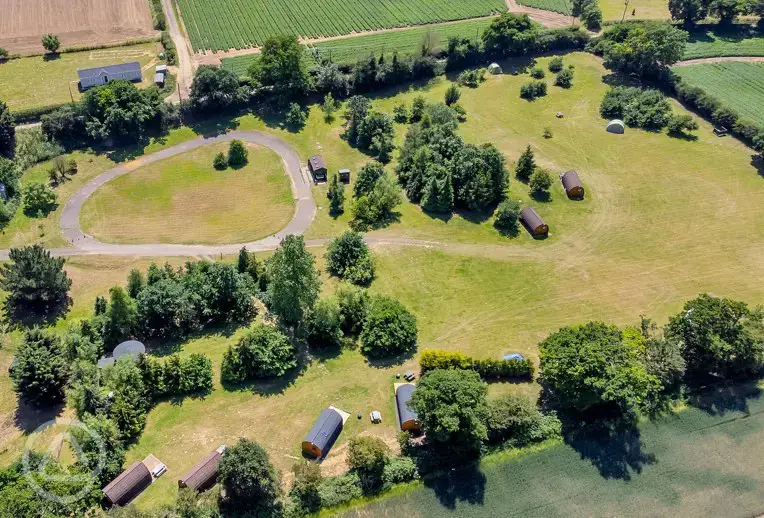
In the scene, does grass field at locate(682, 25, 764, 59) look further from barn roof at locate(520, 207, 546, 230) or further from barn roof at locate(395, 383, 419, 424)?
barn roof at locate(395, 383, 419, 424)

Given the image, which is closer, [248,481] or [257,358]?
[248,481]

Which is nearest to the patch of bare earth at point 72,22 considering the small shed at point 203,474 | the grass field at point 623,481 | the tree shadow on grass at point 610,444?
the small shed at point 203,474

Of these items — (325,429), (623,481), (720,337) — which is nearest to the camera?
(623,481)

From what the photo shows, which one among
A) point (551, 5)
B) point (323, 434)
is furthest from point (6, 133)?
point (551, 5)

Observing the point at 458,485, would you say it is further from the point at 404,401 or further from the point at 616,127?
the point at 616,127

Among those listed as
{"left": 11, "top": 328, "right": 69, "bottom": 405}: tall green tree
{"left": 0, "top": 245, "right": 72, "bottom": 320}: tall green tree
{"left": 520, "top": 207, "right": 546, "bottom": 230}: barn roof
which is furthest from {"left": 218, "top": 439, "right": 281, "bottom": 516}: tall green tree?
{"left": 520, "top": 207, "right": 546, "bottom": 230}: barn roof

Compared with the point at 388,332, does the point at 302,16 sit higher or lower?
higher
